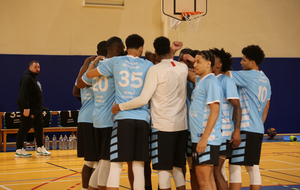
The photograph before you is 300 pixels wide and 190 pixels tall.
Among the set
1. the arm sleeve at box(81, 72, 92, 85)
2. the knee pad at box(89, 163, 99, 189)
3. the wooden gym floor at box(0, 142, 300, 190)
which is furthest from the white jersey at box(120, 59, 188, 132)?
the wooden gym floor at box(0, 142, 300, 190)

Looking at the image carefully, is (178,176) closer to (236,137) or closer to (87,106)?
(236,137)

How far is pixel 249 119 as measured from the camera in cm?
394

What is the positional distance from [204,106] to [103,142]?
1237 mm

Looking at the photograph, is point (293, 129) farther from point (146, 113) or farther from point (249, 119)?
point (146, 113)

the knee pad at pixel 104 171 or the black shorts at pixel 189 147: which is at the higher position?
the black shorts at pixel 189 147

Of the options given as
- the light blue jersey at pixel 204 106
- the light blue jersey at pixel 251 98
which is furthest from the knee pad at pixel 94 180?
the light blue jersey at pixel 251 98

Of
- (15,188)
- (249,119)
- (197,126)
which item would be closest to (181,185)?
(197,126)

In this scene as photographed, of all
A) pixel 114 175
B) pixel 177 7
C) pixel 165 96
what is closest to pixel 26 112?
pixel 114 175

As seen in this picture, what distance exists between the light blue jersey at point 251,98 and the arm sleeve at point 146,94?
1020 mm

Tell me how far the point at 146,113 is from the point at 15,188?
2.68 metres

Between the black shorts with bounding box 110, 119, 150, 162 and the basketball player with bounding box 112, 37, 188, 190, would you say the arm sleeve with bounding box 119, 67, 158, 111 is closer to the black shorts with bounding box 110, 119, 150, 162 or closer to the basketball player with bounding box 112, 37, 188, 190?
the basketball player with bounding box 112, 37, 188, 190

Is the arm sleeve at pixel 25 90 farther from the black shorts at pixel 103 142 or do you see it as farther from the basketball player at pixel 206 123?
the basketball player at pixel 206 123

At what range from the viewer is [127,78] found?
11.9 ft

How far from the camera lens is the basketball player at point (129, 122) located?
353 cm
